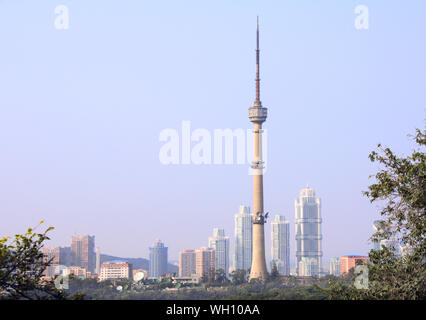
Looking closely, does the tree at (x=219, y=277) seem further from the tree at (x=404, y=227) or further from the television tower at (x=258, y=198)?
the tree at (x=404, y=227)

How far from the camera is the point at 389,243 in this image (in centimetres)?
2341

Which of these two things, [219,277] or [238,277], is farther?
[238,277]

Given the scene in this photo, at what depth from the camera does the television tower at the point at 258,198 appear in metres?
142

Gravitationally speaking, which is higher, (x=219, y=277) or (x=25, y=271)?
(x=25, y=271)

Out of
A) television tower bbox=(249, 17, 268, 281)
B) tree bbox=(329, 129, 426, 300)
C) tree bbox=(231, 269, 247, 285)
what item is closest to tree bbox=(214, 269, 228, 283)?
tree bbox=(231, 269, 247, 285)

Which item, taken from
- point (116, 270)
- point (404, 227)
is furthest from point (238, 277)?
point (404, 227)

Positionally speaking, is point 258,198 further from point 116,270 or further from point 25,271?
point 25,271

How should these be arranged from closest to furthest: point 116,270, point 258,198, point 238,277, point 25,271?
1. point 25,271
2. point 258,198
3. point 238,277
4. point 116,270

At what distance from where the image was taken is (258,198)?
142375mm

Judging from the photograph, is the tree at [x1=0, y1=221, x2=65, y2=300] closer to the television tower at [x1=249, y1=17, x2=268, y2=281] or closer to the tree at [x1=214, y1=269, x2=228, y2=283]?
the television tower at [x1=249, y1=17, x2=268, y2=281]

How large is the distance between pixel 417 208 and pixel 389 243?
2.14 metres
